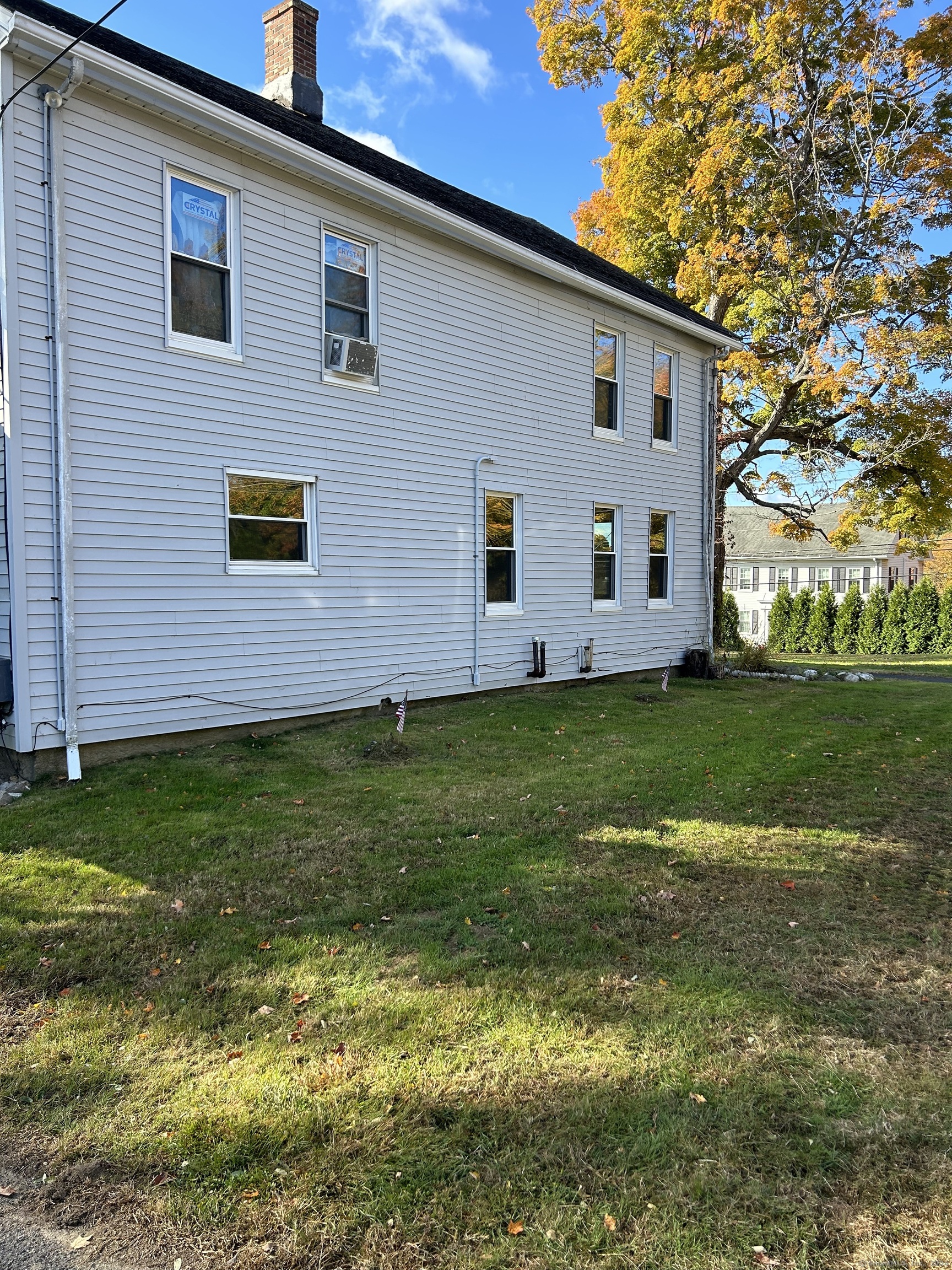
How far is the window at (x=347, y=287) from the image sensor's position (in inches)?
358

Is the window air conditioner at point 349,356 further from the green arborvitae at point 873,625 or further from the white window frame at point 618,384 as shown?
the green arborvitae at point 873,625

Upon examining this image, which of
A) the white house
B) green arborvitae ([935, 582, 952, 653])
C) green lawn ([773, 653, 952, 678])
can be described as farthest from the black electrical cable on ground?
green arborvitae ([935, 582, 952, 653])

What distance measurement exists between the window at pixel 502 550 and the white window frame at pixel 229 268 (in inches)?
168

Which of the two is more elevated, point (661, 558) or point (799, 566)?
point (799, 566)

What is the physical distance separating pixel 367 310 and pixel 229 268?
6.13ft

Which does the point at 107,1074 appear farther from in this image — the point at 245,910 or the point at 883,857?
the point at 883,857

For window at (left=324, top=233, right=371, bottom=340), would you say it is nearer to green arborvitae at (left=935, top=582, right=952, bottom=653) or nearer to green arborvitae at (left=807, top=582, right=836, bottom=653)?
green arborvitae at (left=807, top=582, right=836, bottom=653)

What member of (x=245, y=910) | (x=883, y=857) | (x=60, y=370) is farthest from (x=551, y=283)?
(x=245, y=910)

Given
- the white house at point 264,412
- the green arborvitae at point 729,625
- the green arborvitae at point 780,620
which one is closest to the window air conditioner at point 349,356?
the white house at point 264,412

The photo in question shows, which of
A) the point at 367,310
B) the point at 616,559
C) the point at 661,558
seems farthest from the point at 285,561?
the point at 661,558

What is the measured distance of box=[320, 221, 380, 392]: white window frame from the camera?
29.2 feet

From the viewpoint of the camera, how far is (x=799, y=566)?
39.6 metres

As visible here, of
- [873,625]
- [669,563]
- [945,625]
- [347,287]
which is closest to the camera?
[347,287]

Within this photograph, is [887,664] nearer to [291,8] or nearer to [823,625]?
[823,625]
